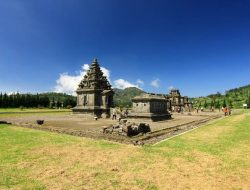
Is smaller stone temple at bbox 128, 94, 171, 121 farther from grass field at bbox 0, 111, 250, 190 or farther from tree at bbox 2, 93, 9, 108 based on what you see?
tree at bbox 2, 93, 9, 108

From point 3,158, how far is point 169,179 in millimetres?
7045

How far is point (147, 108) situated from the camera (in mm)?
31625

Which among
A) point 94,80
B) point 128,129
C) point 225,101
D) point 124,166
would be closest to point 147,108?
point 94,80

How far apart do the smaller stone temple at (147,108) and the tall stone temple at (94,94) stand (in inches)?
355

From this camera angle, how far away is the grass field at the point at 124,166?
6582 millimetres

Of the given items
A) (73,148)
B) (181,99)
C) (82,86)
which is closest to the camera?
(73,148)

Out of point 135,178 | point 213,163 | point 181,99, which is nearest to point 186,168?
point 213,163

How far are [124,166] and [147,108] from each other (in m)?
23.6

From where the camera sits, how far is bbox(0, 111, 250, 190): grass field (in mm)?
6582

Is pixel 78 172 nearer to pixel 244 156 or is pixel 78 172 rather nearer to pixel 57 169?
pixel 57 169

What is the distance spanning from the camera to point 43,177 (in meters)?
7.07

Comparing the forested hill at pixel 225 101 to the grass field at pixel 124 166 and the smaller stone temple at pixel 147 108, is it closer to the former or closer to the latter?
the smaller stone temple at pixel 147 108

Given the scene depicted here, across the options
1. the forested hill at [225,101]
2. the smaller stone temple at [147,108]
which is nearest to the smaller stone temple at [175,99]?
the smaller stone temple at [147,108]

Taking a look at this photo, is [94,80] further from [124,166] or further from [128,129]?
[124,166]
